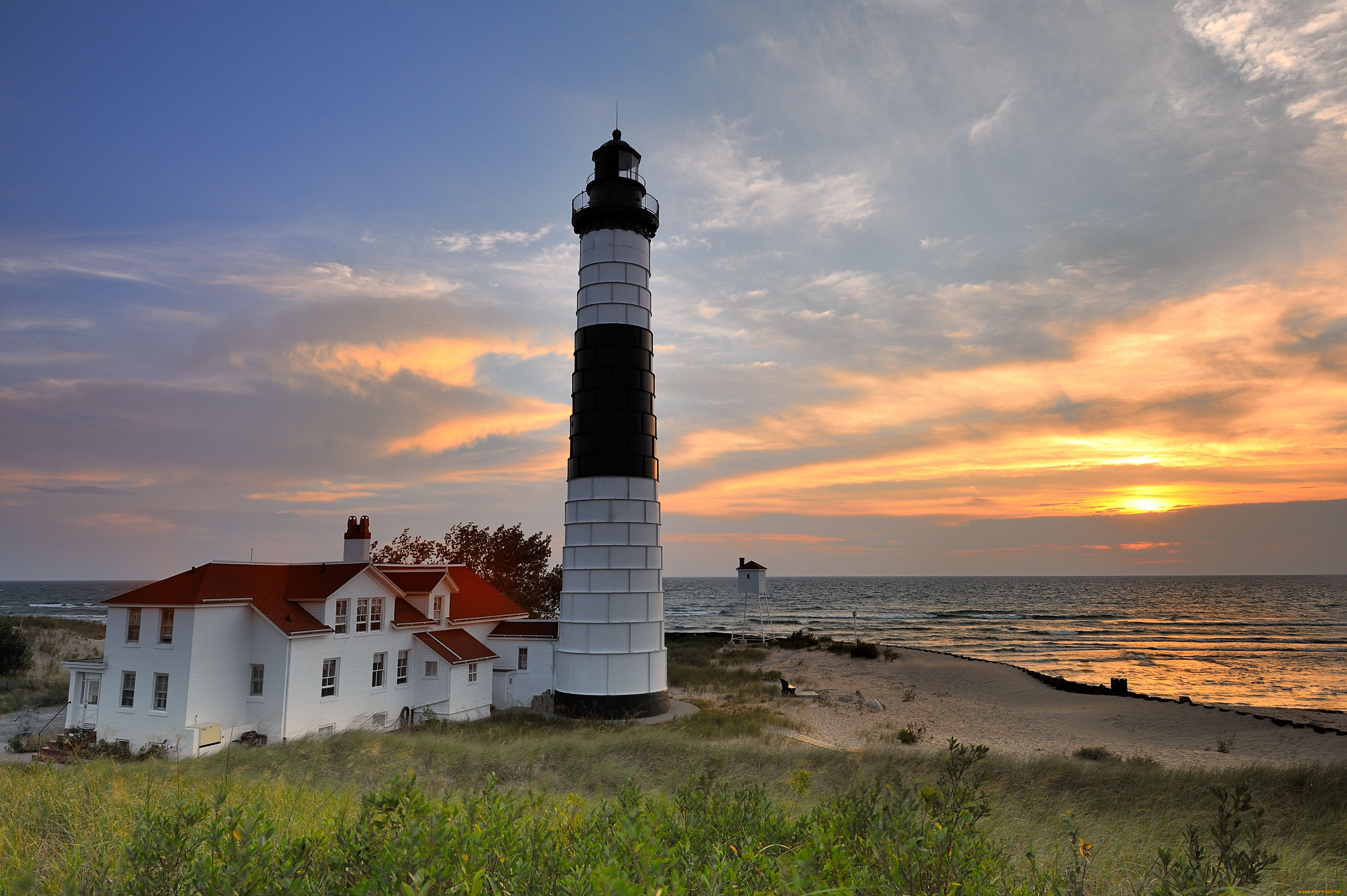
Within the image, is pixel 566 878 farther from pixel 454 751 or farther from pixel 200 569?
pixel 200 569

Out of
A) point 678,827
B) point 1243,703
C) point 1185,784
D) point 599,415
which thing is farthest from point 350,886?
point 1243,703

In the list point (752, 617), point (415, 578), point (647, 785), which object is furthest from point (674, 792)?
point (752, 617)

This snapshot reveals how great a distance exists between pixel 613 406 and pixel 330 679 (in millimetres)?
12521

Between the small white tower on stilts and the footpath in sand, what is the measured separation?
545 centimetres

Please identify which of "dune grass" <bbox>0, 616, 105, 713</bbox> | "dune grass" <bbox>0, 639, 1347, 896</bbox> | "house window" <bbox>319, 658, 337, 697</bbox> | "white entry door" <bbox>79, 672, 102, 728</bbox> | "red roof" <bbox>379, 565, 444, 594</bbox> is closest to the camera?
"dune grass" <bbox>0, 639, 1347, 896</bbox>

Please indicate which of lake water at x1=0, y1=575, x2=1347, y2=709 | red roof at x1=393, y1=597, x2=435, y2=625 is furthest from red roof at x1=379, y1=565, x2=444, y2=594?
lake water at x1=0, y1=575, x2=1347, y2=709

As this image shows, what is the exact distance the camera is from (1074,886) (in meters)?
3.76

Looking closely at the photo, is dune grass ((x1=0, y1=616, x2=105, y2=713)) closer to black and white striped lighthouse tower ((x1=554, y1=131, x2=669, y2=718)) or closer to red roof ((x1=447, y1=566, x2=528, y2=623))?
red roof ((x1=447, y1=566, x2=528, y2=623))

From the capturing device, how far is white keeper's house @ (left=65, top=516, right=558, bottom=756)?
65.8ft

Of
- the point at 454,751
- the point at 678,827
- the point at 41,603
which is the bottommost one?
the point at 41,603

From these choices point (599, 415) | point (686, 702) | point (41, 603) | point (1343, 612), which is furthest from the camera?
point (41, 603)

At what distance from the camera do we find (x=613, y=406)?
24.8 m

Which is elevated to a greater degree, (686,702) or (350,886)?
(350,886)

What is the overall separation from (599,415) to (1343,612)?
113637 millimetres
